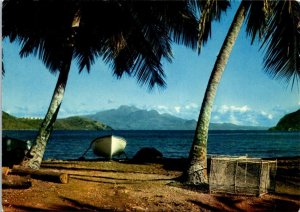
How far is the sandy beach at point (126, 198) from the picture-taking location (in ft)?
29.3

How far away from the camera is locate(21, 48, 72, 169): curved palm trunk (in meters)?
12.2

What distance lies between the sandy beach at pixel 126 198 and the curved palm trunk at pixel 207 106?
22.1 inches

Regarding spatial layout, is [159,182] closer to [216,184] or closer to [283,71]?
[216,184]

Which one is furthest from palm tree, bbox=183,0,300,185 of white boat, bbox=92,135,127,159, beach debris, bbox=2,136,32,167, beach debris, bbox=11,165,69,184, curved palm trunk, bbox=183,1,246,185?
white boat, bbox=92,135,127,159

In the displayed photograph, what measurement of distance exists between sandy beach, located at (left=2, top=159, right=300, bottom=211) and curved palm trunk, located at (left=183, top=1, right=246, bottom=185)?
1.84 feet

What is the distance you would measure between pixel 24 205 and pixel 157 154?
1349 centimetres

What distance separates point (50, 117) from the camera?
1237 centimetres

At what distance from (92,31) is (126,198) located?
5.68 metres

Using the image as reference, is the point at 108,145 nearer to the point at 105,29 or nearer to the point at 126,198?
the point at 105,29

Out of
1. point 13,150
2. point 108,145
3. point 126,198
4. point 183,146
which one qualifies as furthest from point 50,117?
point 183,146

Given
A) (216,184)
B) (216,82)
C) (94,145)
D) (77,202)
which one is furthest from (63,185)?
(94,145)

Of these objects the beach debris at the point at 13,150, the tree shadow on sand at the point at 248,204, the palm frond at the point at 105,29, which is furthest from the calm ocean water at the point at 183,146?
the tree shadow on sand at the point at 248,204

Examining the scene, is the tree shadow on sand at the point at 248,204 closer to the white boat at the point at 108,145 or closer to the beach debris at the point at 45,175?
the beach debris at the point at 45,175

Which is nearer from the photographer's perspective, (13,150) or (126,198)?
(126,198)
